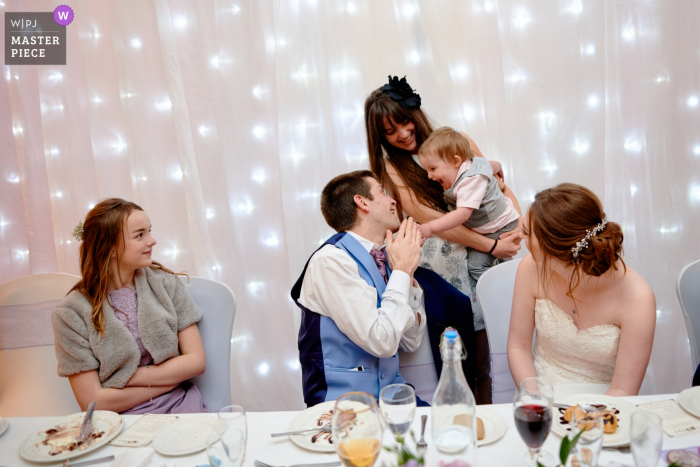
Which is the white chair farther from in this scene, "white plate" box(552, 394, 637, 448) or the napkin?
"white plate" box(552, 394, 637, 448)

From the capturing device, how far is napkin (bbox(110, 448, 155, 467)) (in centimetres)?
113

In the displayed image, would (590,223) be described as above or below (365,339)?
above

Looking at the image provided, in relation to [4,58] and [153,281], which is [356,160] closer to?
[153,281]

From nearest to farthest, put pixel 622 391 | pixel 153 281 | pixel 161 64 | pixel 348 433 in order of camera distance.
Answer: pixel 348 433, pixel 622 391, pixel 153 281, pixel 161 64

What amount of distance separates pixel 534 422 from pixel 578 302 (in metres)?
0.87

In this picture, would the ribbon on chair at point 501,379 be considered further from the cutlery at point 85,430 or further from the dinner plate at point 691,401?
the cutlery at point 85,430

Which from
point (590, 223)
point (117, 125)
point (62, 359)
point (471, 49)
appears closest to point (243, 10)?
point (117, 125)

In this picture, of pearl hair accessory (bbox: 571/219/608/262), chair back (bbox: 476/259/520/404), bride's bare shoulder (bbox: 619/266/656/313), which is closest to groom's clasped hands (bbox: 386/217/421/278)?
chair back (bbox: 476/259/520/404)

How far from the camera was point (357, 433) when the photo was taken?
852 mm

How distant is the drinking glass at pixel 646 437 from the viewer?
85 cm

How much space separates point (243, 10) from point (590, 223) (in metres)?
2.06

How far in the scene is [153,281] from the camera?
1901 mm

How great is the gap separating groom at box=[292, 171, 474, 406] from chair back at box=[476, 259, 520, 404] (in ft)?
0.31

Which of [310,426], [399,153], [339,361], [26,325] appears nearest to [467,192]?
[399,153]
